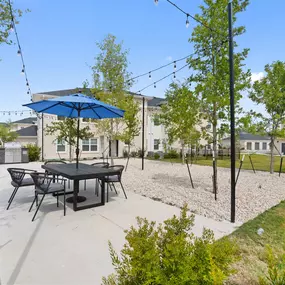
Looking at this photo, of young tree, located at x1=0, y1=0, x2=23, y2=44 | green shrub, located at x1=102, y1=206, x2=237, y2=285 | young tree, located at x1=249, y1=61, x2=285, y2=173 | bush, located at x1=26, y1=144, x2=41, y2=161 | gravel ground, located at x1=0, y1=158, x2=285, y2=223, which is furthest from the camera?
bush, located at x1=26, y1=144, x2=41, y2=161

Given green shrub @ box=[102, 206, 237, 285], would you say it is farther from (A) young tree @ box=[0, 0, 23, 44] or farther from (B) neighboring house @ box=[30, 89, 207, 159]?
(B) neighboring house @ box=[30, 89, 207, 159]

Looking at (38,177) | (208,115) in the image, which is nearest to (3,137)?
(38,177)

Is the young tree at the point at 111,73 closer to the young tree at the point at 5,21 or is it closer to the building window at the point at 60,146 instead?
the young tree at the point at 5,21

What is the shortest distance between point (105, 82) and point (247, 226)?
Answer: 8.88 metres

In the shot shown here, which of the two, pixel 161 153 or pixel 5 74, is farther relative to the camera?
pixel 161 153

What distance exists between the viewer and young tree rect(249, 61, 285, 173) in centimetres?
909

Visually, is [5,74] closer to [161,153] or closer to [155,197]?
[155,197]

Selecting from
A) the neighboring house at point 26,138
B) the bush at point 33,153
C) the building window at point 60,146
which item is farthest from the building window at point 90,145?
the neighboring house at point 26,138

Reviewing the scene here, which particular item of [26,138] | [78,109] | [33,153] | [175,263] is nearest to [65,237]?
[175,263]

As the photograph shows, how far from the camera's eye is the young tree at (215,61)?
536 centimetres

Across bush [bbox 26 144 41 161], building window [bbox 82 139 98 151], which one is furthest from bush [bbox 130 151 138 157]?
bush [bbox 26 144 41 161]

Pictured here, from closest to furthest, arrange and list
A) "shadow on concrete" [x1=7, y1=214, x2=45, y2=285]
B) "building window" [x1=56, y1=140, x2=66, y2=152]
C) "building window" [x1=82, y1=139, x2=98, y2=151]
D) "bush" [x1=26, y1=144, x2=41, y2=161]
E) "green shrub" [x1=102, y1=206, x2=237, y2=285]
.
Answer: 1. "green shrub" [x1=102, y1=206, x2=237, y2=285]
2. "shadow on concrete" [x1=7, y1=214, x2=45, y2=285]
3. "bush" [x1=26, y1=144, x2=41, y2=161]
4. "building window" [x1=56, y1=140, x2=66, y2=152]
5. "building window" [x1=82, y1=139, x2=98, y2=151]

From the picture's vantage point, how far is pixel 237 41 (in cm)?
576

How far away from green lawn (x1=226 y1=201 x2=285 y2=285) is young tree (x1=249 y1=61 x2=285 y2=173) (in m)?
6.21
